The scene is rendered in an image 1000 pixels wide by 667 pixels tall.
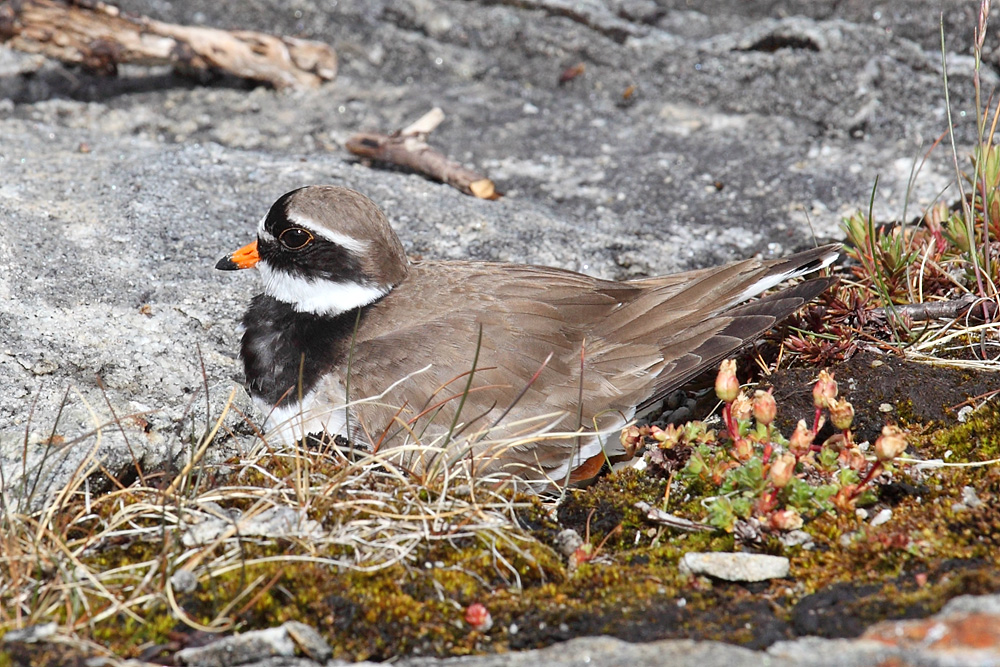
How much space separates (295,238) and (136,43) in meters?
3.07

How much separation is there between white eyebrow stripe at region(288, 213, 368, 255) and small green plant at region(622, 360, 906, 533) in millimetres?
1839

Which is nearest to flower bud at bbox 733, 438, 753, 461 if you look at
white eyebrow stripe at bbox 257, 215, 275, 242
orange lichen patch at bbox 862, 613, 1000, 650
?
orange lichen patch at bbox 862, 613, 1000, 650

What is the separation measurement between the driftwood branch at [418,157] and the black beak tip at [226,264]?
70.5 inches

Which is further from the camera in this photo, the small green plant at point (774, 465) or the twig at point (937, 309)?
the twig at point (937, 309)

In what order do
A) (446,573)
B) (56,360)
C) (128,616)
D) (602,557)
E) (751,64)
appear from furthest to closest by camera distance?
(751,64) < (56,360) < (602,557) < (446,573) < (128,616)

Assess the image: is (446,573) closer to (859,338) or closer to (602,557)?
(602,557)

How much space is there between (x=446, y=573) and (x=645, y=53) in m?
4.91

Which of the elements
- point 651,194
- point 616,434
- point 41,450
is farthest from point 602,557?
point 651,194

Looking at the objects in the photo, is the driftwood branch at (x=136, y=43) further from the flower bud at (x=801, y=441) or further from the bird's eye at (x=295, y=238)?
the flower bud at (x=801, y=441)

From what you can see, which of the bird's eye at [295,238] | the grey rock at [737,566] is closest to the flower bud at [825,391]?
the grey rock at [737,566]

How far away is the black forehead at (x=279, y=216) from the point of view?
4.66 meters

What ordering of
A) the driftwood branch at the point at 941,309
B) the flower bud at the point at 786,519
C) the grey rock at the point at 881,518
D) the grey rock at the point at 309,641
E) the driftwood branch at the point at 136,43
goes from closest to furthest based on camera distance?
the grey rock at the point at 309,641, the flower bud at the point at 786,519, the grey rock at the point at 881,518, the driftwood branch at the point at 941,309, the driftwood branch at the point at 136,43

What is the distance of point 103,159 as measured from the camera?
581 centimetres

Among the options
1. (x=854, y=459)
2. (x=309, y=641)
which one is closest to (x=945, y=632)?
(x=854, y=459)
